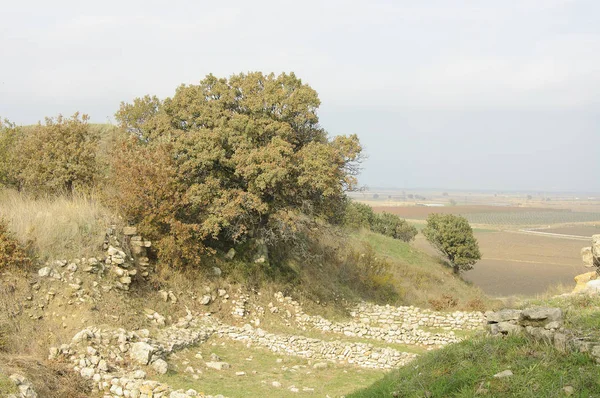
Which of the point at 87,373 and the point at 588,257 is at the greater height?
the point at 588,257

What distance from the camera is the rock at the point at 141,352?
11.3 metres

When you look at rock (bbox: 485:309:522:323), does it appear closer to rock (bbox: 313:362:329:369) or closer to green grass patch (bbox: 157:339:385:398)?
green grass patch (bbox: 157:339:385:398)

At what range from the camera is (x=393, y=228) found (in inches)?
2030

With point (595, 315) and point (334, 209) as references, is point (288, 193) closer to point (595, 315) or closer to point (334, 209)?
point (334, 209)

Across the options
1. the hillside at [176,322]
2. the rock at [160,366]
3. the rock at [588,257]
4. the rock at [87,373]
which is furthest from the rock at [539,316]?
the rock at [588,257]

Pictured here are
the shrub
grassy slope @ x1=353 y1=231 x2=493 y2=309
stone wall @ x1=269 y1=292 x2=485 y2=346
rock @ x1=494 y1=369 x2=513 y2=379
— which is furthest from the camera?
grassy slope @ x1=353 y1=231 x2=493 y2=309

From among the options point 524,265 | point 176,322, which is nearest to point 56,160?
point 176,322

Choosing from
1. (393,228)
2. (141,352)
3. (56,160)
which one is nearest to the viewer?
(141,352)

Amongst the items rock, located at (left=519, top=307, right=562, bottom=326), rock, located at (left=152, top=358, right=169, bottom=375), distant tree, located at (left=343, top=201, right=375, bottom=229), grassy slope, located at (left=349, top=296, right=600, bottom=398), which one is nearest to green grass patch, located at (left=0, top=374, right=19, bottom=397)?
rock, located at (left=152, top=358, right=169, bottom=375)

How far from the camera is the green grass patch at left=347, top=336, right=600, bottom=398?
7012 mm

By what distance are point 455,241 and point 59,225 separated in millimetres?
34205

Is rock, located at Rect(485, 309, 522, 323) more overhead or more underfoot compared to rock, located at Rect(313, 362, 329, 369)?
more overhead

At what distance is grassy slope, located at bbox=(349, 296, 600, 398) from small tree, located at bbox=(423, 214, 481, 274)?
32.4m

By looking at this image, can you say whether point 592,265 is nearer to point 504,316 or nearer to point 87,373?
point 504,316
